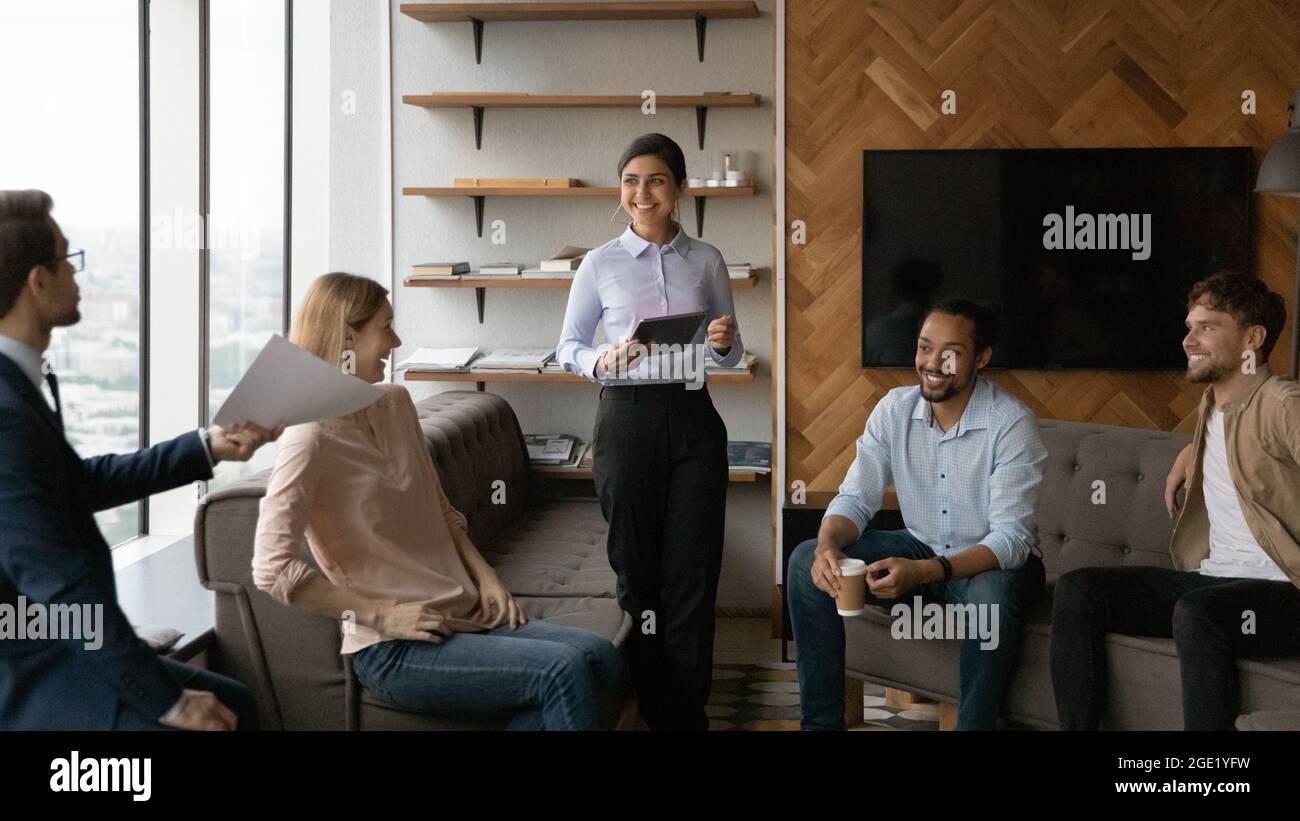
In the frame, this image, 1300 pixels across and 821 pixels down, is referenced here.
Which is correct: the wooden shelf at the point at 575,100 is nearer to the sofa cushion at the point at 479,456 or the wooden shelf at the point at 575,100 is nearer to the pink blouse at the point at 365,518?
the sofa cushion at the point at 479,456

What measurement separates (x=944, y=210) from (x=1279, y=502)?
186cm

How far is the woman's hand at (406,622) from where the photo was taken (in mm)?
2445

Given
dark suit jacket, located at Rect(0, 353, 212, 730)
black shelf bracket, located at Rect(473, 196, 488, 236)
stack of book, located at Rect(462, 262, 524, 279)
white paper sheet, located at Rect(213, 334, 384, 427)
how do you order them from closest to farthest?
dark suit jacket, located at Rect(0, 353, 212, 730) < white paper sheet, located at Rect(213, 334, 384, 427) < stack of book, located at Rect(462, 262, 524, 279) < black shelf bracket, located at Rect(473, 196, 488, 236)

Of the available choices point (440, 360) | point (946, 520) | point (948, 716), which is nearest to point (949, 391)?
point (946, 520)

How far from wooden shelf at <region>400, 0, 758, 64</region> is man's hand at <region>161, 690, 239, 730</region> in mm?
3241

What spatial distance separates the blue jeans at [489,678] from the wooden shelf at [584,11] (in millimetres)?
2771

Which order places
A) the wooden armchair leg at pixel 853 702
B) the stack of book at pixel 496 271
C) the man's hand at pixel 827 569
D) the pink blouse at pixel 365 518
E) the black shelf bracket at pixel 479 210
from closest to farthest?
the pink blouse at pixel 365 518 → the man's hand at pixel 827 569 → the wooden armchair leg at pixel 853 702 → the stack of book at pixel 496 271 → the black shelf bracket at pixel 479 210

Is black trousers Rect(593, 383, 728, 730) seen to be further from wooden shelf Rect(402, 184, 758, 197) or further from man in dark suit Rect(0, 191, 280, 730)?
wooden shelf Rect(402, 184, 758, 197)

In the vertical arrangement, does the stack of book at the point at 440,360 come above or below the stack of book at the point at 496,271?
below

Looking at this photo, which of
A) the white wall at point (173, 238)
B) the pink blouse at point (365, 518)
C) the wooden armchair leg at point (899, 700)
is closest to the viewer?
the pink blouse at point (365, 518)

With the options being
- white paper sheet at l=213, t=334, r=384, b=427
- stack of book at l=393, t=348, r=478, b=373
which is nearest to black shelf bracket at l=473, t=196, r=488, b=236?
stack of book at l=393, t=348, r=478, b=373

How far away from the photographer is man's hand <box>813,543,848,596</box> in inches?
115

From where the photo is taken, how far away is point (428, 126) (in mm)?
4863

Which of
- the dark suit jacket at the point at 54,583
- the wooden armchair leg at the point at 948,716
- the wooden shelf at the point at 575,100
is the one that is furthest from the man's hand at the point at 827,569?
the wooden shelf at the point at 575,100
